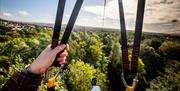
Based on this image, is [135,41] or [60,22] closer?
[60,22]

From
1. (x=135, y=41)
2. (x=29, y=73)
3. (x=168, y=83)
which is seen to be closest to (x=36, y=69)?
(x=29, y=73)

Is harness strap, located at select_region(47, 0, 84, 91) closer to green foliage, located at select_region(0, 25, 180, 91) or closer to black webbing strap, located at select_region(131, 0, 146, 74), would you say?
black webbing strap, located at select_region(131, 0, 146, 74)

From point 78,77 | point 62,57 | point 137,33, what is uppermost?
point 137,33

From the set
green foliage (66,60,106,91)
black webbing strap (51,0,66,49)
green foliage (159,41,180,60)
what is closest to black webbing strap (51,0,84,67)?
black webbing strap (51,0,66,49)

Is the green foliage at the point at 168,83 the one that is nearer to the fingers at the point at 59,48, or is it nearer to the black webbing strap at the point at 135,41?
the black webbing strap at the point at 135,41

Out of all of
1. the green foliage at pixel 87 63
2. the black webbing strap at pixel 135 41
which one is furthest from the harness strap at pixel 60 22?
the green foliage at pixel 87 63

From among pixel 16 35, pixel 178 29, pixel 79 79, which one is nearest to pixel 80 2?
pixel 79 79

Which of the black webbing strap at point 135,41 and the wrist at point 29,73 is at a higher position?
the black webbing strap at point 135,41

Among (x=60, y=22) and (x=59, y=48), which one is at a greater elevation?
(x=60, y=22)

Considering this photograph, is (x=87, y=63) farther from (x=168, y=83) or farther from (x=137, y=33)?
(x=137, y=33)
